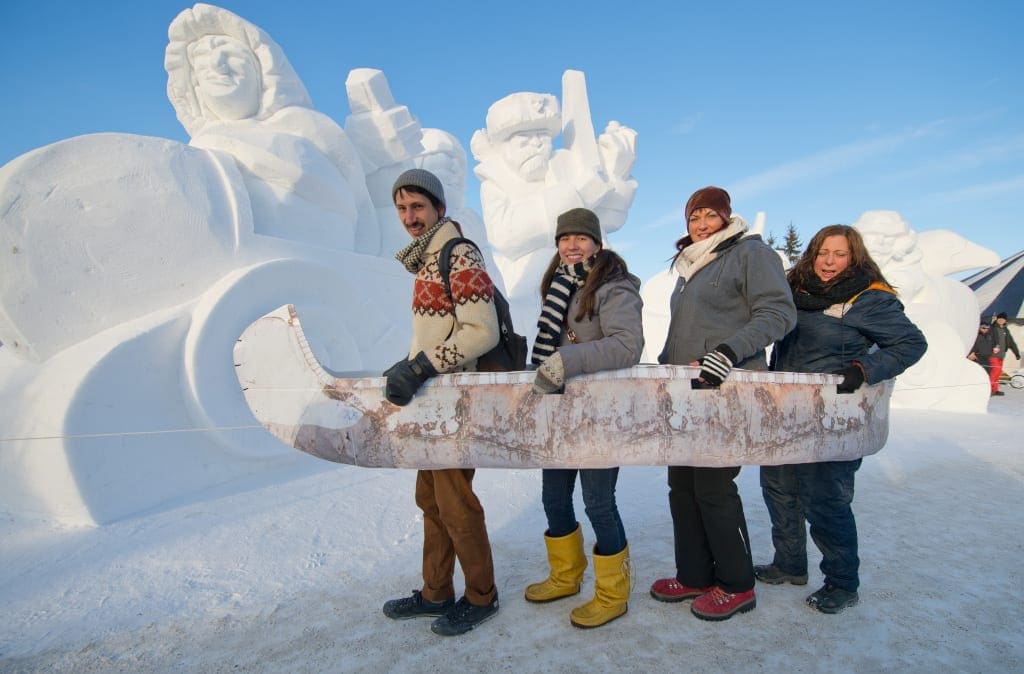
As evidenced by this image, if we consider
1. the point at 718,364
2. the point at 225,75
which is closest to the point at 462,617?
the point at 718,364

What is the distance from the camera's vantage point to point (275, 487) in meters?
3.48

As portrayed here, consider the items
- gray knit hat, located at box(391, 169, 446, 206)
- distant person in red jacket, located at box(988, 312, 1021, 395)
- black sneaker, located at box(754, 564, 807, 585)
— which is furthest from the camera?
distant person in red jacket, located at box(988, 312, 1021, 395)

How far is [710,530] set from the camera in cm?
190

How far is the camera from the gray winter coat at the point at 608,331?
5.47ft

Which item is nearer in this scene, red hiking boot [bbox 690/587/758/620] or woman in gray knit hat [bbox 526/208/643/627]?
woman in gray knit hat [bbox 526/208/643/627]

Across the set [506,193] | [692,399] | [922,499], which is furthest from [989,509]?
[506,193]

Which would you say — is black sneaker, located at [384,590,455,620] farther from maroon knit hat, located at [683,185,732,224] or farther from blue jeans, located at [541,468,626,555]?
maroon knit hat, located at [683,185,732,224]

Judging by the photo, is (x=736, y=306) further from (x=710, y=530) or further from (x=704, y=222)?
(x=710, y=530)

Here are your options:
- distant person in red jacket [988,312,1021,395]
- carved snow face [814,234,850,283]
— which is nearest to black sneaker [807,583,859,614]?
carved snow face [814,234,850,283]

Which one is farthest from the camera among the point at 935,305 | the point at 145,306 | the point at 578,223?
the point at 935,305

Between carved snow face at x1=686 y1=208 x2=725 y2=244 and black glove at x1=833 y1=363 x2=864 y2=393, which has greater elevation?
carved snow face at x1=686 y1=208 x2=725 y2=244

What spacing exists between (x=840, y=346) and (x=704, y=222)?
27.2 inches

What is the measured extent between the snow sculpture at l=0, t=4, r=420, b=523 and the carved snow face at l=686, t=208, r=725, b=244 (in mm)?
2611

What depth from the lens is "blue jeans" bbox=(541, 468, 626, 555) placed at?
74.5 inches
